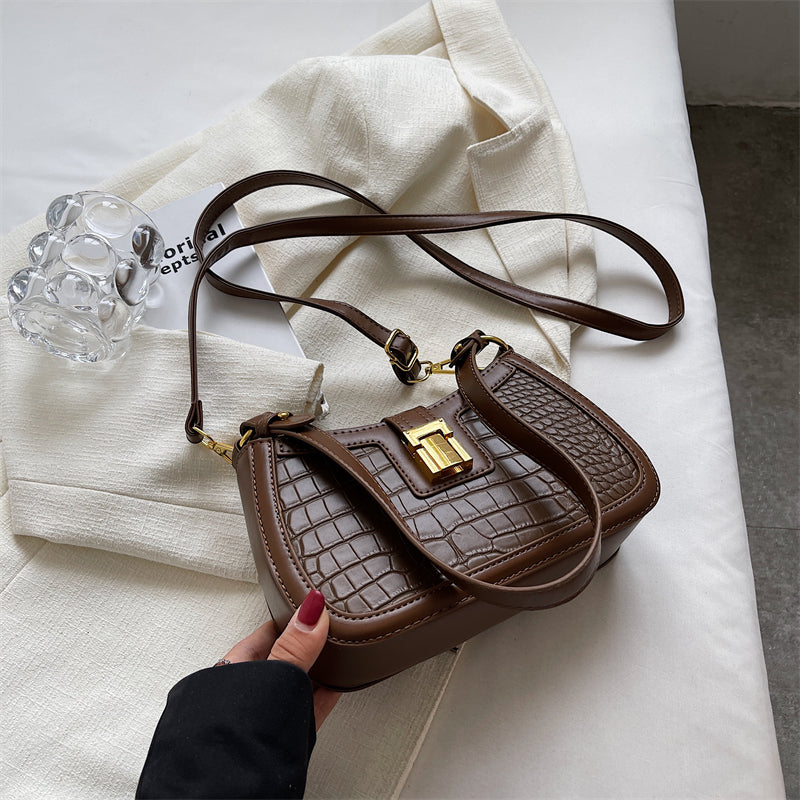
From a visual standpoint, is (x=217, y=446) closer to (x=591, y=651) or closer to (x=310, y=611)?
(x=310, y=611)

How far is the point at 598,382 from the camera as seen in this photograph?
735 mm

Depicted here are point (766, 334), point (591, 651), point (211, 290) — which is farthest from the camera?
point (766, 334)

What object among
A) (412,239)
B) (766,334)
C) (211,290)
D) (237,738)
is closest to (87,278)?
(211,290)

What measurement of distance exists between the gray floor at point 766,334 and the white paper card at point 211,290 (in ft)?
2.81

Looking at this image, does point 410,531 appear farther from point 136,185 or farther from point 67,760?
point 136,185

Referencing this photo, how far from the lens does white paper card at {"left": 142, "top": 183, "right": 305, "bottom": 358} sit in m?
0.74

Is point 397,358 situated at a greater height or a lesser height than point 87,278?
lesser

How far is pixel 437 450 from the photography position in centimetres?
57

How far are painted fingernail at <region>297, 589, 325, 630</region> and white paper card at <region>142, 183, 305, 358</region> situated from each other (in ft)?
1.02

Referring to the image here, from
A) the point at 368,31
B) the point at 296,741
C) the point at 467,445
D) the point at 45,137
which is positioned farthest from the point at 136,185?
the point at 296,741

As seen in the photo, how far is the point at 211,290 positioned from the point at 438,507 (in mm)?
379

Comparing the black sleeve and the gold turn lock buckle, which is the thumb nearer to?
the black sleeve

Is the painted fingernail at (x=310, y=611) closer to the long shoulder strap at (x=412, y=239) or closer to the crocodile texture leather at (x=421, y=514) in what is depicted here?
the crocodile texture leather at (x=421, y=514)

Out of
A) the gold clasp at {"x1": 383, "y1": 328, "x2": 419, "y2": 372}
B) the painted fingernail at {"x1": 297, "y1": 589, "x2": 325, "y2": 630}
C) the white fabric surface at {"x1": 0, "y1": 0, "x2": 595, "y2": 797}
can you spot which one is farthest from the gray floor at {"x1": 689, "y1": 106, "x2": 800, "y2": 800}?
the painted fingernail at {"x1": 297, "y1": 589, "x2": 325, "y2": 630}
